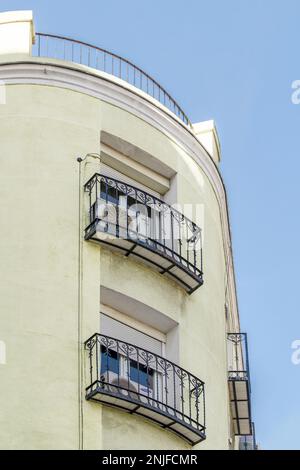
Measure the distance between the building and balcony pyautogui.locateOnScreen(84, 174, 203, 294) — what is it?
Answer: 0.11 feet

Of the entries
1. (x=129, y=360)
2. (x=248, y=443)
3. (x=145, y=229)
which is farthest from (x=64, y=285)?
(x=248, y=443)

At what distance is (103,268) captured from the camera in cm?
2903

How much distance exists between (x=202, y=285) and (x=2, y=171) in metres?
4.80

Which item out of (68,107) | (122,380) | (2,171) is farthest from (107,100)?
(122,380)

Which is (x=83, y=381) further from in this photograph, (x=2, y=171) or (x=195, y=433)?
(x=2, y=171)

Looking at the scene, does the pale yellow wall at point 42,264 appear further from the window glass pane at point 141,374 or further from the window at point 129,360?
the window glass pane at point 141,374

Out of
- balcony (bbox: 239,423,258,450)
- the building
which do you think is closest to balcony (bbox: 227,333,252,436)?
the building

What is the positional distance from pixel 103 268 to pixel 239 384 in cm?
511

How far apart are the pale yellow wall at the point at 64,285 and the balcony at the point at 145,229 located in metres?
0.27

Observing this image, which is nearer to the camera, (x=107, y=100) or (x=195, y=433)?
(x=195, y=433)

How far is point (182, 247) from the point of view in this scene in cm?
3062

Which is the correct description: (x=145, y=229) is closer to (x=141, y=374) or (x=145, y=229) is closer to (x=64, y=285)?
(x=64, y=285)
